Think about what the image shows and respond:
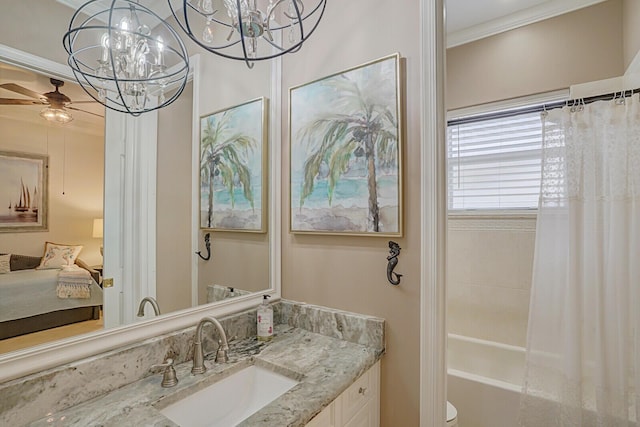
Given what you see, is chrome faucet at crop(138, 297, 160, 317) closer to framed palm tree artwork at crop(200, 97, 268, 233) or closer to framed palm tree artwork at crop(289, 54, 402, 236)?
framed palm tree artwork at crop(200, 97, 268, 233)

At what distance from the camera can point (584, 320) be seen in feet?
5.43

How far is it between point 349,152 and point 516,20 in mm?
2028

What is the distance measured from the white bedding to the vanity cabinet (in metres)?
0.82

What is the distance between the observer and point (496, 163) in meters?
2.46

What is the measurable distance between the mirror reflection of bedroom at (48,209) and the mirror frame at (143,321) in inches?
1.0

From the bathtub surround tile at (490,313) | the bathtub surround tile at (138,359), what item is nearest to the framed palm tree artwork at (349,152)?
the bathtub surround tile at (138,359)

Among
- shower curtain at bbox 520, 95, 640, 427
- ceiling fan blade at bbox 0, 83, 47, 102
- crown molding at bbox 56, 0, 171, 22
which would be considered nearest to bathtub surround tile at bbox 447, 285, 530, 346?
shower curtain at bbox 520, 95, 640, 427

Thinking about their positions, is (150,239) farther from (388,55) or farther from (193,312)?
(388,55)

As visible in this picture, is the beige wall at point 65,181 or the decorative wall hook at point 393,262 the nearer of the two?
the beige wall at point 65,181

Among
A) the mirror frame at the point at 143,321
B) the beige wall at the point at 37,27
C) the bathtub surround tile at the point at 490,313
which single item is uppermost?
the beige wall at the point at 37,27

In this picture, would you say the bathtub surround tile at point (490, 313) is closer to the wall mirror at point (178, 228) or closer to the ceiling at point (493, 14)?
the wall mirror at point (178, 228)

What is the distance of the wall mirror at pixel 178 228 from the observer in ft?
2.88

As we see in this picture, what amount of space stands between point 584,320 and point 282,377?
1.70 metres

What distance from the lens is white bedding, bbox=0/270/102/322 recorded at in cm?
79
